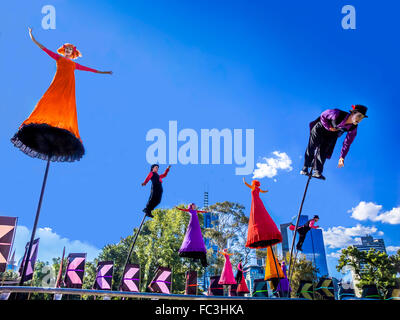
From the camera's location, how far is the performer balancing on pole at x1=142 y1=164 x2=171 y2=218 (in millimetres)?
6035

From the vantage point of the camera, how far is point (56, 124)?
153 inches

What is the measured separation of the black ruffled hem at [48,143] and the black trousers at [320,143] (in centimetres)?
429

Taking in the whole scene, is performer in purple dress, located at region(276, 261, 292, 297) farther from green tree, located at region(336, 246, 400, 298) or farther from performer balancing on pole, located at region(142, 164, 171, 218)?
green tree, located at region(336, 246, 400, 298)

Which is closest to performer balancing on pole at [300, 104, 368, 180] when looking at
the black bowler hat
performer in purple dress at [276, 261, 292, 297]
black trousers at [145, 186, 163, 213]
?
the black bowler hat

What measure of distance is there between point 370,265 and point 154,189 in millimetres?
28052

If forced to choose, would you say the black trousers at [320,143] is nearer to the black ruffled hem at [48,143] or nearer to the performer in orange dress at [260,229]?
the performer in orange dress at [260,229]

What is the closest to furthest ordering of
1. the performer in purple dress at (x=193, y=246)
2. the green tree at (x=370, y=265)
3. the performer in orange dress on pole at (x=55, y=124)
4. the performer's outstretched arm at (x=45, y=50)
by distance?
1. the performer in orange dress on pole at (x=55, y=124)
2. the performer's outstretched arm at (x=45, y=50)
3. the performer in purple dress at (x=193, y=246)
4. the green tree at (x=370, y=265)

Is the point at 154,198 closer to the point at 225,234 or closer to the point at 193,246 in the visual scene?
the point at 193,246

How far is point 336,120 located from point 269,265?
22.2 feet

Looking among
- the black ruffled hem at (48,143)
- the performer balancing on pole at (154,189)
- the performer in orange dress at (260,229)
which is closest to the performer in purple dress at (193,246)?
the performer balancing on pole at (154,189)

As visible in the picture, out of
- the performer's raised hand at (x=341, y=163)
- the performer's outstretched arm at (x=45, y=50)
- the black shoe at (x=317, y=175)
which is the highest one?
the performer's outstretched arm at (x=45, y=50)

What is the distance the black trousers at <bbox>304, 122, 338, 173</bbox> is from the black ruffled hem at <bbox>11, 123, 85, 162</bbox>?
14.1 ft

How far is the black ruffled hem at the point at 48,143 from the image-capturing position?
400 centimetres
